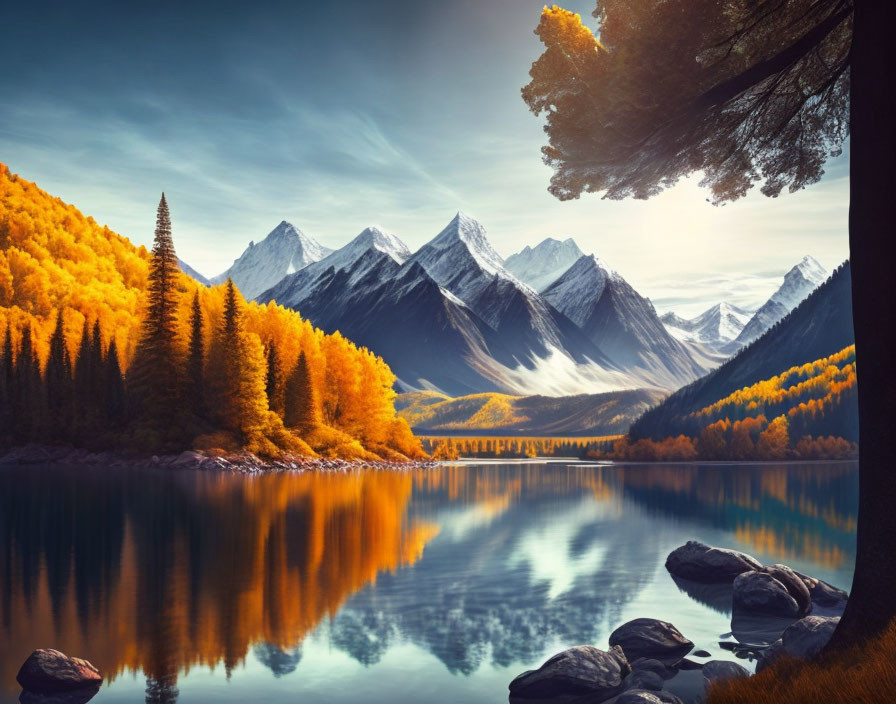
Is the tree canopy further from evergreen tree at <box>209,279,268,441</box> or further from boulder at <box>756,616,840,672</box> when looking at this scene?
evergreen tree at <box>209,279,268,441</box>

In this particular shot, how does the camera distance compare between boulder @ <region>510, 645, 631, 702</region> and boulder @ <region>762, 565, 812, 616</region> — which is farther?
boulder @ <region>762, 565, 812, 616</region>

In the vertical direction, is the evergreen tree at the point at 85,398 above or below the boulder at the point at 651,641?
above

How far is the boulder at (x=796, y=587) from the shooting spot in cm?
2603

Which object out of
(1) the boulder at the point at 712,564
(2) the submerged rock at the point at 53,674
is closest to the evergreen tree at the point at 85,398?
(1) the boulder at the point at 712,564

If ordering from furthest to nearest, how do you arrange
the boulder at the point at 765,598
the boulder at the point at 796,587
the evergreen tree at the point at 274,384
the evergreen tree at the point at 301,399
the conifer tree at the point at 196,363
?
the evergreen tree at the point at 274,384
the evergreen tree at the point at 301,399
the conifer tree at the point at 196,363
the boulder at the point at 796,587
the boulder at the point at 765,598

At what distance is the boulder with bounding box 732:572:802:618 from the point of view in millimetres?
25109

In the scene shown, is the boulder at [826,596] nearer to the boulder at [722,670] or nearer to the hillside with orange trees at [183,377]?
the boulder at [722,670]

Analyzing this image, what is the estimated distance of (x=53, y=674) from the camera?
53.0 feet

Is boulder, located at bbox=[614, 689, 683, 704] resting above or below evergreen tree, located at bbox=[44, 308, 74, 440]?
below

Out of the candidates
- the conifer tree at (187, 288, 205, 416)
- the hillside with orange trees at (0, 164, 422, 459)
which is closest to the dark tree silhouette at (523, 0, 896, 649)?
the hillside with orange trees at (0, 164, 422, 459)

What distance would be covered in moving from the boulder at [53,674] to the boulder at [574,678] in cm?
968

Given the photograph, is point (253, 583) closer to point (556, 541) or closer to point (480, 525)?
point (556, 541)

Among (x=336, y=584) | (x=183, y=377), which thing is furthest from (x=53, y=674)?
(x=183, y=377)

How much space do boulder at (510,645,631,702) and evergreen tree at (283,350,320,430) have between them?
329 ft
